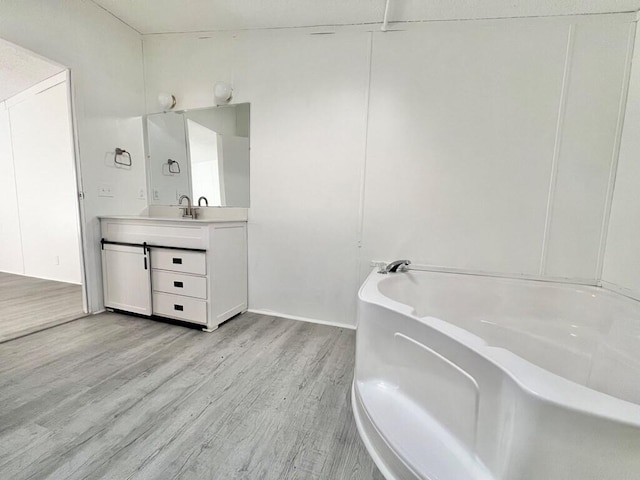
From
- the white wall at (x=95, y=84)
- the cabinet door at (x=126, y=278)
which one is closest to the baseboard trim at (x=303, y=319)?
the cabinet door at (x=126, y=278)

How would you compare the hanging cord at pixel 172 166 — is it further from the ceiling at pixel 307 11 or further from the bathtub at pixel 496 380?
the bathtub at pixel 496 380

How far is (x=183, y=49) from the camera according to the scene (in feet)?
8.00

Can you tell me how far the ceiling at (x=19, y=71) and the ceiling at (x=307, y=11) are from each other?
817 mm

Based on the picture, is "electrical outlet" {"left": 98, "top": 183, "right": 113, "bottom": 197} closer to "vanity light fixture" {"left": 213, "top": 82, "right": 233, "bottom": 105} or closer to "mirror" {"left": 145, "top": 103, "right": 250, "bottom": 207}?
"mirror" {"left": 145, "top": 103, "right": 250, "bottom": 207}

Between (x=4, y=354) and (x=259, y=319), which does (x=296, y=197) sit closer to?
(x=259, y=319)

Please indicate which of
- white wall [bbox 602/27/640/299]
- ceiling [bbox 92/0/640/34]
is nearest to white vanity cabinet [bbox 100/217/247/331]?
ceiling [bbox 92/0/640/34]

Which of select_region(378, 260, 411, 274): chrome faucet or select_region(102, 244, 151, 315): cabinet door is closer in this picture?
select_region(378, 260, 411, 274): chrome faucet

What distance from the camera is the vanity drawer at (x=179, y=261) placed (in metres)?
2.02

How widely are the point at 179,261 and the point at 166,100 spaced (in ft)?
5.09

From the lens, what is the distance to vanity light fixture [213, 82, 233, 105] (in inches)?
90.2

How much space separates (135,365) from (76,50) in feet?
8.05

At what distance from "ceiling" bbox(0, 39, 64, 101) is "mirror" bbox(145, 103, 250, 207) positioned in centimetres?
83

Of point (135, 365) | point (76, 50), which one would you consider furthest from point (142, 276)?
point (76, 50)

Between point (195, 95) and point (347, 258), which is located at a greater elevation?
point (195, 95)
